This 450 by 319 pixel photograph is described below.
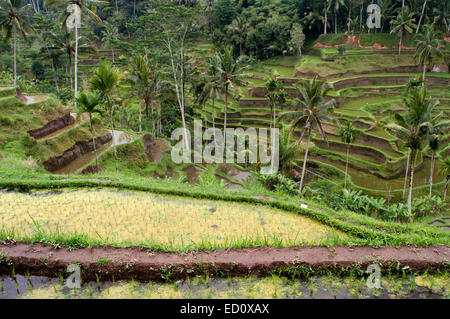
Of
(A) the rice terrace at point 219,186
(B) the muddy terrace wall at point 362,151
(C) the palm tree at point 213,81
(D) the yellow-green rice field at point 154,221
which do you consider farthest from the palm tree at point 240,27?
(D) the yellow-green rice field at point 154,221

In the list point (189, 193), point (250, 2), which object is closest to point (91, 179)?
point (189, 193)

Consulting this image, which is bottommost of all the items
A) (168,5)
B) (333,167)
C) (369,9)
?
(333,167)

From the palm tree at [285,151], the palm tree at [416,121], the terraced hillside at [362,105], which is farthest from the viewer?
the terraced hillside at [362,105]

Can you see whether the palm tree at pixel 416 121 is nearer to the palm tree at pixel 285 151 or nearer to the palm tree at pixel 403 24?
the palm tree at pixel 285 151

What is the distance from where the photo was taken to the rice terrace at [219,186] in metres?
5.31

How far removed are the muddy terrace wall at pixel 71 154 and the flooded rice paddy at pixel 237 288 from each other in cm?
893

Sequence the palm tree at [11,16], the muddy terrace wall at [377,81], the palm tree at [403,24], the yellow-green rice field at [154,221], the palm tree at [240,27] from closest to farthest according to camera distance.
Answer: the yellow-green rice field at [154,221] < the palm tree at [11,16] < the muddy terrace wall at [377,81] < the palm tree at [403,24] < the palm tree at [240,27]

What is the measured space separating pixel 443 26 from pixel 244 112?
26388 mm

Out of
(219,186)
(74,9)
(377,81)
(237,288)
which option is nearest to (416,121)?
(219,186)

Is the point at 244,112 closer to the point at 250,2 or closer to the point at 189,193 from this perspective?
the point at 189,193

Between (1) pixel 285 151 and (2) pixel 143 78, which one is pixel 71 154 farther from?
(1) pixel 285 151

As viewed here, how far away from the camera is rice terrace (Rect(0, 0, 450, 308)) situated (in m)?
5.31

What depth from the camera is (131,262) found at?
5.29 m

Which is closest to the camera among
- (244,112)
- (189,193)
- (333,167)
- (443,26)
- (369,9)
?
(189,193)
